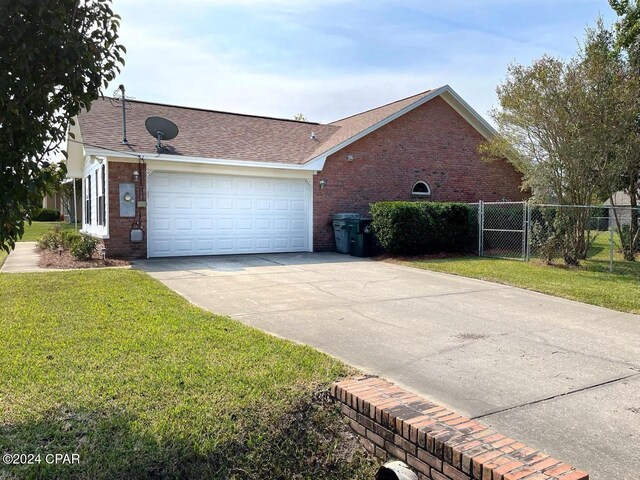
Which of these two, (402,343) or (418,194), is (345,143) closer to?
(418,194)

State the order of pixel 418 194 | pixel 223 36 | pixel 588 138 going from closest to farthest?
pixel 223 36 → pixel 588 138 → pixel 418 194

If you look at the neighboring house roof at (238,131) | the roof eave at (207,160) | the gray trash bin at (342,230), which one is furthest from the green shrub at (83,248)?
the gray trash bin at (342,230)

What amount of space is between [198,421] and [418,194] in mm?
15276

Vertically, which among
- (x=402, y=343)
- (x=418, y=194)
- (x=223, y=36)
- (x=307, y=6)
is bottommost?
(x=402, y=343)

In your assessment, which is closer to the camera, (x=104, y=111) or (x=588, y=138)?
(x=588, y=138)

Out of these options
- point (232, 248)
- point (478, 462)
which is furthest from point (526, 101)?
point (478, 462)

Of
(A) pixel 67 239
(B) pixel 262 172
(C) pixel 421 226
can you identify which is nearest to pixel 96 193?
(A) pixel 67 239

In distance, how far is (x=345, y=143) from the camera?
15.6 meters

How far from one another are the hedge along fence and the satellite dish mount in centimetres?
622

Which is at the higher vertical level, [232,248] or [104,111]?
[104,111]

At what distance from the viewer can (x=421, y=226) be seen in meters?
14.1

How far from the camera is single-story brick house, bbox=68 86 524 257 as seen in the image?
42.6ft

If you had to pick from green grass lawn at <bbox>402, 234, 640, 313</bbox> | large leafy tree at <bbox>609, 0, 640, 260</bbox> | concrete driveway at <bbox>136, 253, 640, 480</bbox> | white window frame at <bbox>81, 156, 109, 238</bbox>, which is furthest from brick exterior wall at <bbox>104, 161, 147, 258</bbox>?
large leafy tree at <bbox>609, 0, 640, 260</bbox>

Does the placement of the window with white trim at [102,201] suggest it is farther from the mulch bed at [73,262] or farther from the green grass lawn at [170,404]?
the green grass lawn at [170,404]
